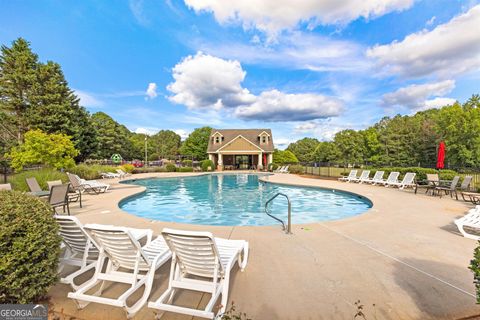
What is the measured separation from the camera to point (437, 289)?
2939 mm

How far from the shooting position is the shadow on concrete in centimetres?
251

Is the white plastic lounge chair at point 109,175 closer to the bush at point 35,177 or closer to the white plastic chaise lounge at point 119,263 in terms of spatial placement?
the bush at point 35,177

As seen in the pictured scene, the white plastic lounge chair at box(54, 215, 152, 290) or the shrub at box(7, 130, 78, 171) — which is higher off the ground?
the shrub at box(7, 130, 78, 171)

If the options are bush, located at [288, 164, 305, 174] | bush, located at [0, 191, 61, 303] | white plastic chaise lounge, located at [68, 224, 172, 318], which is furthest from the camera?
bush, located at [288, 164, 305, 174]

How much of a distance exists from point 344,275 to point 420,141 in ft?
144

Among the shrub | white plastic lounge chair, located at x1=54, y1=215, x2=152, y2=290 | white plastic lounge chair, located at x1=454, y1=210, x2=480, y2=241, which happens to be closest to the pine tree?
the shrub

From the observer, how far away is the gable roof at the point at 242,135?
33.8 metres

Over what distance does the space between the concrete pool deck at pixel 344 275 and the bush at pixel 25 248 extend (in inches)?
18.8

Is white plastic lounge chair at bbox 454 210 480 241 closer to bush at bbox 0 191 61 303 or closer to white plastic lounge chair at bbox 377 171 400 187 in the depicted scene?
bush at bbox 0 191 61 303

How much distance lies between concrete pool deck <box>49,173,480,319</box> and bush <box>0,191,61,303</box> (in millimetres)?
478

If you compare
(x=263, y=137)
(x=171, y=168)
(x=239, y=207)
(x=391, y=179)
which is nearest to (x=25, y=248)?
(x=239, y=207)

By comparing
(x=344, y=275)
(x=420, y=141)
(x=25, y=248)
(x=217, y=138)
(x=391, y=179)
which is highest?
(x=217, y=138)

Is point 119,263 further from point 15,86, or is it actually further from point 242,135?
point 15,86

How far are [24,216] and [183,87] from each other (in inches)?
920
